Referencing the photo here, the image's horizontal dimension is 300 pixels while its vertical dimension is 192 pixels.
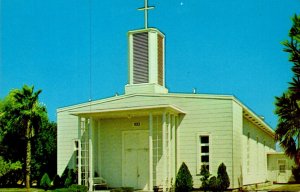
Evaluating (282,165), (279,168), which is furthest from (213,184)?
(282,165)

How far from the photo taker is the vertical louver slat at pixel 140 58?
89.6 feet

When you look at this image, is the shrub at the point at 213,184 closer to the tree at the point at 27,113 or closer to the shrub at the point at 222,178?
the shrub at the point at 222,178

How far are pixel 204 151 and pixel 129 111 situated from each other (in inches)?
168

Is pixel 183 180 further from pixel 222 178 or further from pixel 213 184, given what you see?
pixel 222 178

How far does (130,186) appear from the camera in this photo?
2652 cm

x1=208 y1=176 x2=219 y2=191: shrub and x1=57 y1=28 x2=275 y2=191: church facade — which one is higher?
x1=57 y1=28 x2=275 y2=191: church facade

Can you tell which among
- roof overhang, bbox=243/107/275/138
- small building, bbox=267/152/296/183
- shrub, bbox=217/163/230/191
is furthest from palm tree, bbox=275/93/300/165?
small building, bbox=267/152/296/183

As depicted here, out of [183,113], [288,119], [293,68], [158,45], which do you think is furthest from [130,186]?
[293,68]

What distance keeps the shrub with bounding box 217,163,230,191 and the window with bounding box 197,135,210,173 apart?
1003 millimetres

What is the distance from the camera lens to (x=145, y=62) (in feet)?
89.7

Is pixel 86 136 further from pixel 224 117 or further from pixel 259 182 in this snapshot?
pixel 259 182

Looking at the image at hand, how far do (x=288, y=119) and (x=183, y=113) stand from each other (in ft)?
26.3

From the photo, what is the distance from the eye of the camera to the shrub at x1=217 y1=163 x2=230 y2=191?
23.6m

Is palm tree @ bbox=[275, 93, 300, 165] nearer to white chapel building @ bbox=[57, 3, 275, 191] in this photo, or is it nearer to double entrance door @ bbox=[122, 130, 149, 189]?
white chapel building @ bbox=[57, 3, 275, 191]
